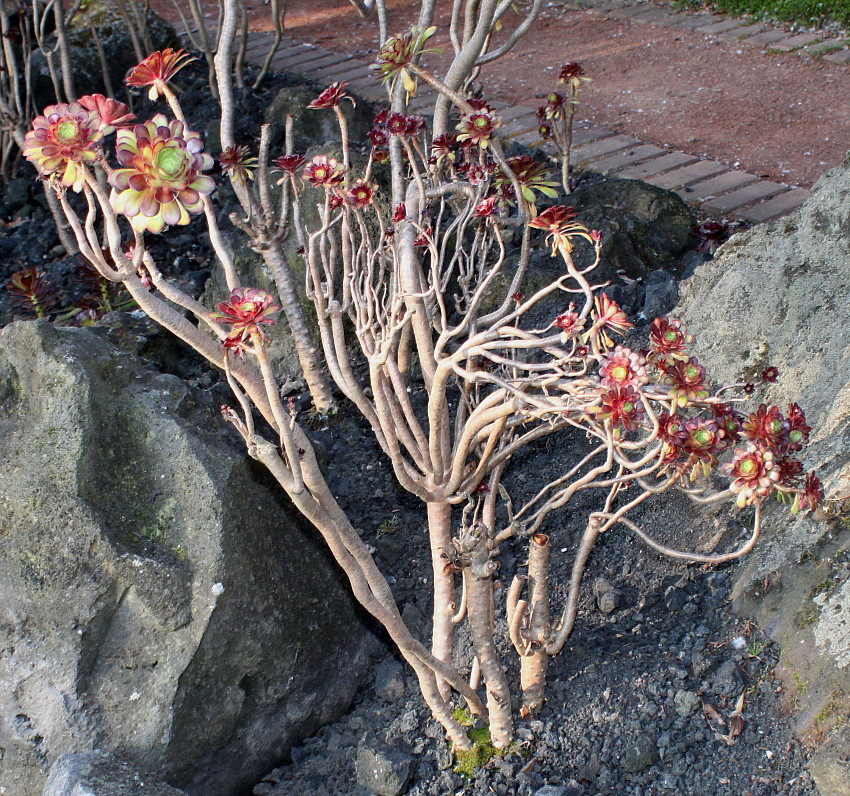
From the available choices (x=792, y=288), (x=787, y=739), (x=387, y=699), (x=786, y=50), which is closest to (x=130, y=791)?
(x=387, y=699)

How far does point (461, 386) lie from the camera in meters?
2.57

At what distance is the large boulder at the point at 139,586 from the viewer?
2.06 metres

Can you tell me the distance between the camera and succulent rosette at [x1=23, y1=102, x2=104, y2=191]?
153 cm

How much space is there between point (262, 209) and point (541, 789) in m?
1.98

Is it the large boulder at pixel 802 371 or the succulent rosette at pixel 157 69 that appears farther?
the large boulder at pixel 802 371

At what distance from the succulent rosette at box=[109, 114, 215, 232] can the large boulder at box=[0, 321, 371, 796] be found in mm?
844

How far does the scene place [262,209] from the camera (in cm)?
300

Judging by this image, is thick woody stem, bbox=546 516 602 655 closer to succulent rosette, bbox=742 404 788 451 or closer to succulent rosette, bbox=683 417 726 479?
succulent rosette, bbox=683 417 726 479

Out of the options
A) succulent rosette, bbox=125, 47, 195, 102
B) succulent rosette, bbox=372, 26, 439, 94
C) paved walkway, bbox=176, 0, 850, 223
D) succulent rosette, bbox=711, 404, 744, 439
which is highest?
succulent rosette, bbox=125, 47, 195, 102

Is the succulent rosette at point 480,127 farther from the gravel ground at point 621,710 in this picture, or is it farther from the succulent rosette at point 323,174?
the gravel ground at point 621,710

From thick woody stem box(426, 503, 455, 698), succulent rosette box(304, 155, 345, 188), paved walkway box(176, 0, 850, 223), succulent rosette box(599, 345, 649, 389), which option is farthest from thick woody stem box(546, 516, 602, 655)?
paved walkway box(176, 0, 850, 223)

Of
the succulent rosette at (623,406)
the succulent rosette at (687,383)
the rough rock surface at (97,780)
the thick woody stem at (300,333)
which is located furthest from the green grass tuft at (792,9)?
the rough rock surface at (97,780)

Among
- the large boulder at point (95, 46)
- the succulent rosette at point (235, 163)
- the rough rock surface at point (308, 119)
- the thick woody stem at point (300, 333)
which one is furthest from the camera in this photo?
the large boulder at point (95, 46)

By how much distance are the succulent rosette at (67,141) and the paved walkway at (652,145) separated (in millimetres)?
3645
